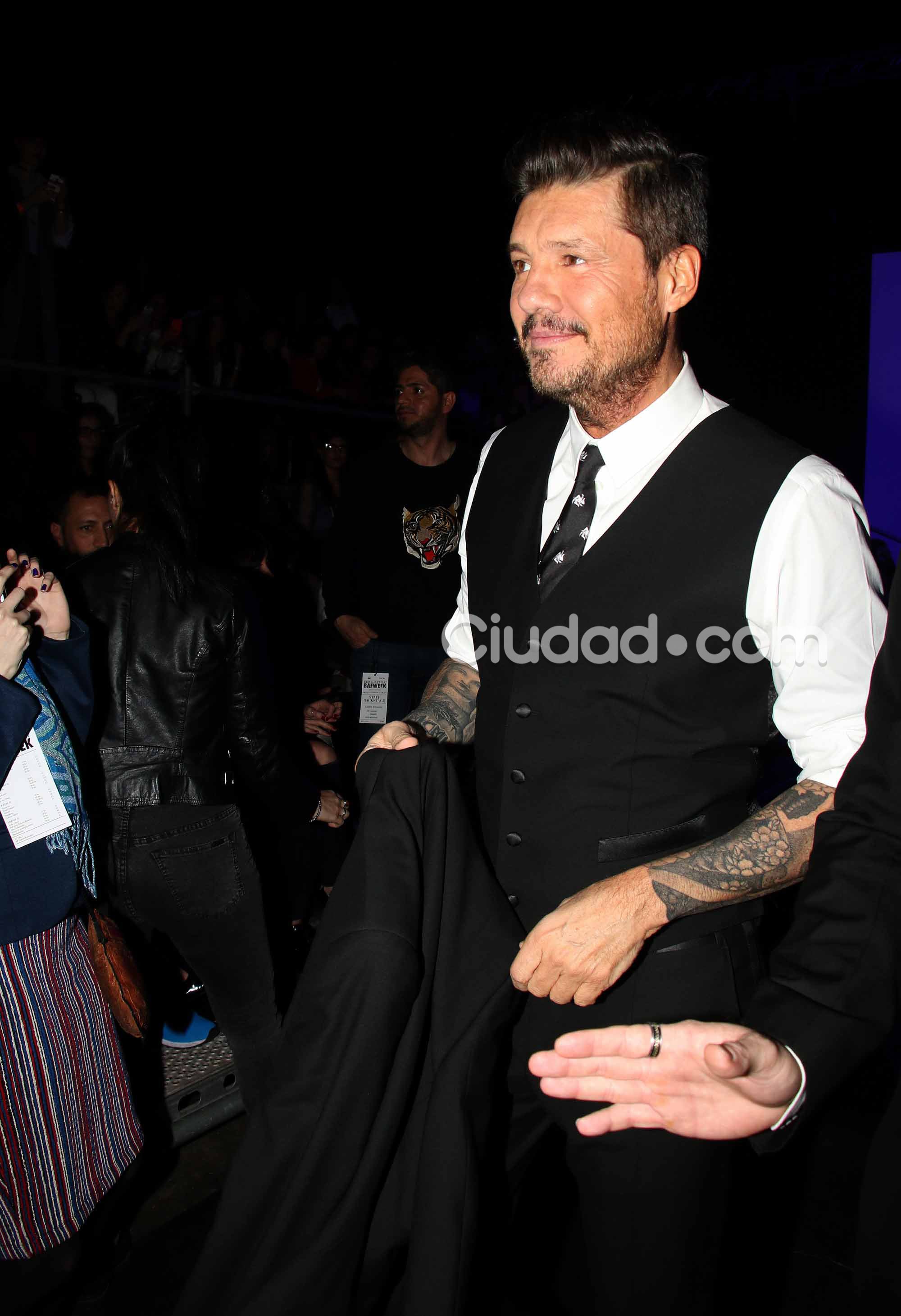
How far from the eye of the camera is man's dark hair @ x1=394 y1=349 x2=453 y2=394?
11.9 feet

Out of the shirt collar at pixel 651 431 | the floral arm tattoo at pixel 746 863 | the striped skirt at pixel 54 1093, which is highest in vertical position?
the shirt collar at pixel 651 431

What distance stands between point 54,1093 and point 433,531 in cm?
237

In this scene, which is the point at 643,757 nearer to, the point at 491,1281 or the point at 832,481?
the point at 832,481

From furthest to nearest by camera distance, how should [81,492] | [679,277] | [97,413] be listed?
[97,413], [81,492], [679,277]

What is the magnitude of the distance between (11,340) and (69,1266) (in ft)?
14.9

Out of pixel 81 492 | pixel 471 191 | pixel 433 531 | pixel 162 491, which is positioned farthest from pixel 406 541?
pixel 471 191

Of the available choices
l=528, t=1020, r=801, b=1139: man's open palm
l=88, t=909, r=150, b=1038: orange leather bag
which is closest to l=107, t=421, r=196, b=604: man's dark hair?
l=88, t=909, r=150, b=1038: orange leather bag

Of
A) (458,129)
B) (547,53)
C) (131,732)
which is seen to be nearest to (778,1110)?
(131,732)

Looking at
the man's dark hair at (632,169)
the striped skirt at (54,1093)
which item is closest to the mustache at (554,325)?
the man's dark hair at (632,169)

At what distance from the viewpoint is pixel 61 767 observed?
176cm

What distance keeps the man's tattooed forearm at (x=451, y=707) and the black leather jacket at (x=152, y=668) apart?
2.54 ft

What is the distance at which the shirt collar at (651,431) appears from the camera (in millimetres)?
1380

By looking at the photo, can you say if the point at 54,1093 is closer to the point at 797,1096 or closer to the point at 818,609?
the point at 797,1096

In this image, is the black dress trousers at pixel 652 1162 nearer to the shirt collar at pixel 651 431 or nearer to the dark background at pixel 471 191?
the shirt collar at pixel 651 431
